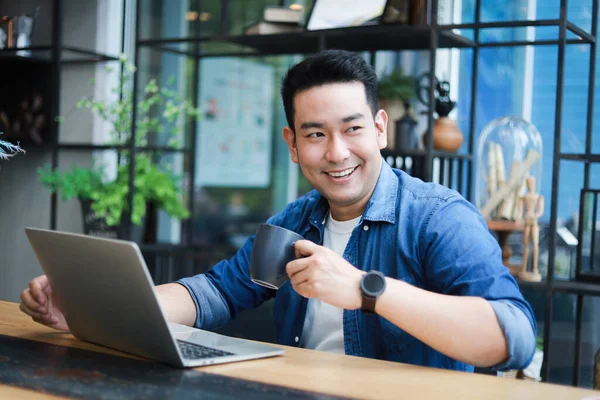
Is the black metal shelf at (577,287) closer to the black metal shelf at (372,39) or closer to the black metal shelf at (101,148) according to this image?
the black metal shelf at (372,39)

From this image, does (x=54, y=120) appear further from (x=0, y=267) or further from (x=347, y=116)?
(x=347, y=116)

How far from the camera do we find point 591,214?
2.87 m

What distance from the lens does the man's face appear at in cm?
165

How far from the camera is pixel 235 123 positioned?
17.3 ft

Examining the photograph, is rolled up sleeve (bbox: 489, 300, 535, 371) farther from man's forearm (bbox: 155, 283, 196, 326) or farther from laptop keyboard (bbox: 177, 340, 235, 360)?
man's forearm (bbox: 155, 283, 196, 326)

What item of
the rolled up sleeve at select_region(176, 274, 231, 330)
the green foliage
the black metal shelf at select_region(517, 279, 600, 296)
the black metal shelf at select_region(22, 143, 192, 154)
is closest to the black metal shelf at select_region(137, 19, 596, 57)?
the green foliage

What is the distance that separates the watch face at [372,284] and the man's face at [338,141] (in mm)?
402

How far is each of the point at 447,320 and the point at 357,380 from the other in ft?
0.74

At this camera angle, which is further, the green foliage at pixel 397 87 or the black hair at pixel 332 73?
the green foliage at pixel 397 87

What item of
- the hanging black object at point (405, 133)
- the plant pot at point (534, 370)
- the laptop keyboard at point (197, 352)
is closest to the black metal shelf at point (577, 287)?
the plant pot at point (534, 370)

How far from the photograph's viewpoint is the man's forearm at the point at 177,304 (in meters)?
1.68

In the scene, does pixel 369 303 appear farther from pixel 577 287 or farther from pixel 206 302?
pixel 577 287

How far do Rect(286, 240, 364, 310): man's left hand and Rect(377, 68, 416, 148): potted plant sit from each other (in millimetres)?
1926

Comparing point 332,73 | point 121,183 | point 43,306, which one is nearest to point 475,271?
point 332,73
